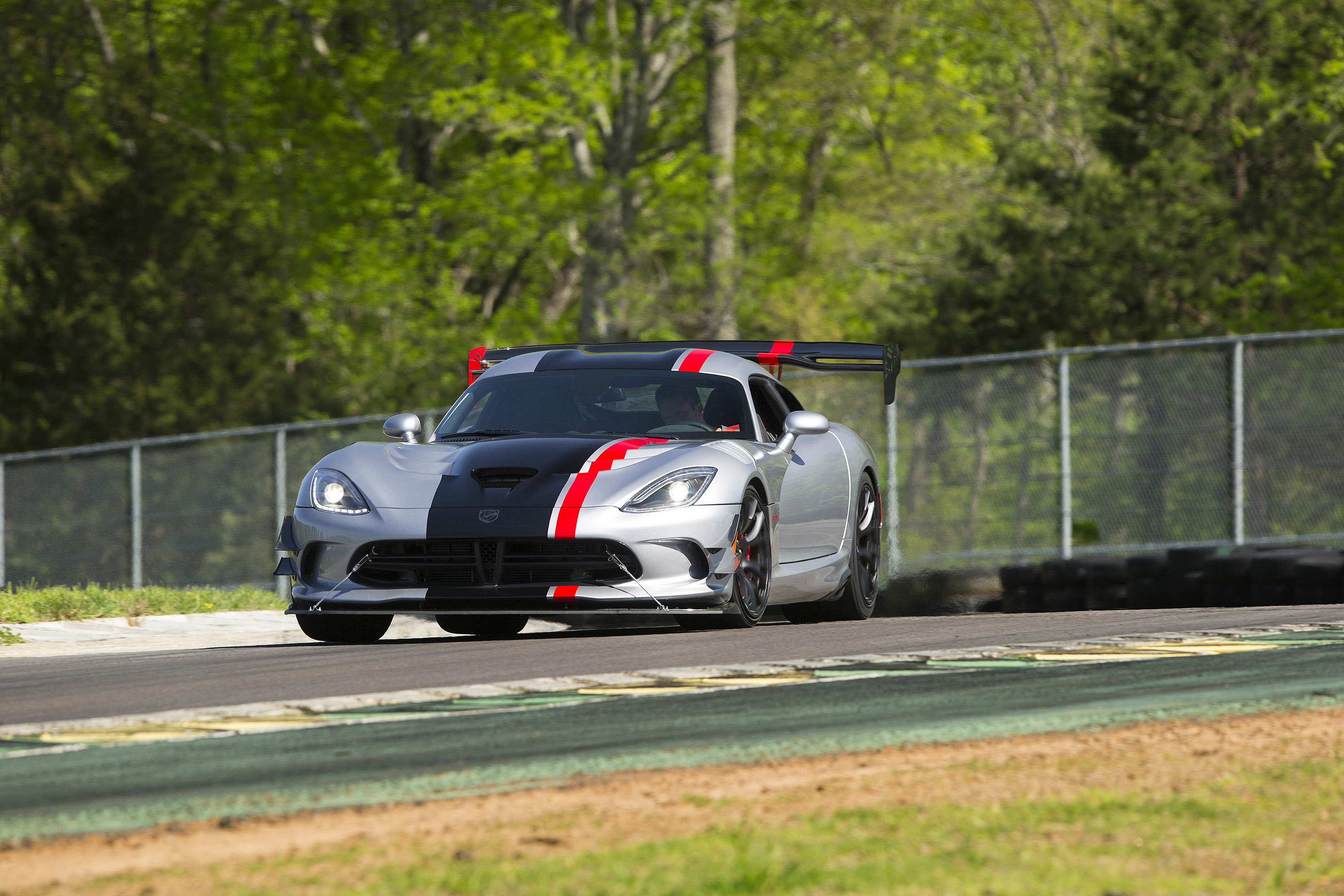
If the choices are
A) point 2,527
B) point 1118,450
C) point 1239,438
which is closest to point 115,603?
point 1118,450

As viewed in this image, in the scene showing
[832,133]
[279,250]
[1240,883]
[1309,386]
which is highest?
[832,133]

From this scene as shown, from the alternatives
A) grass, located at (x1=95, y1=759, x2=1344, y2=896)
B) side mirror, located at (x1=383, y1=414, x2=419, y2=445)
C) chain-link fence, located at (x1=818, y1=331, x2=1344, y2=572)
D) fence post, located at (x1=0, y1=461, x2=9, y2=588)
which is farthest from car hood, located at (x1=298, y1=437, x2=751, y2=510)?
fence post, located at (x1=0, y1=461, x2=9, y2=588)

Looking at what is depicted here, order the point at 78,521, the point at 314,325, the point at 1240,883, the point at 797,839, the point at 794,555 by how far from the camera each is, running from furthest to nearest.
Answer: the point at 314,325 → the point at 78,521 → the point at 794,555 → the point at 797,839 → the point at 1240,883

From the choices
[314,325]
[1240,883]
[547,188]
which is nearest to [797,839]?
[1240,883]

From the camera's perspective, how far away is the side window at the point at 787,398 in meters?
11.6

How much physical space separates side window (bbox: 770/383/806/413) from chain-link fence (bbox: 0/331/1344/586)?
21.3ft

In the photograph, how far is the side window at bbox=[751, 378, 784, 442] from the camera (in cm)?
1098

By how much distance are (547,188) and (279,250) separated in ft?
17.1

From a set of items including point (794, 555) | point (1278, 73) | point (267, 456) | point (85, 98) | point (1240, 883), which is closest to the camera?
point (1240, 883)

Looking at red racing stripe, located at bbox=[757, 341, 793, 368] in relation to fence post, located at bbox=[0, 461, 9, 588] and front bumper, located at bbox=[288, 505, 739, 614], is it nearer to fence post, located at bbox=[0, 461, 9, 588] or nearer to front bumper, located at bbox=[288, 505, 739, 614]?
front bumper, located at bbox=[288, 505, 739, 614]

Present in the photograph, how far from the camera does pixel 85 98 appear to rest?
3931 cm

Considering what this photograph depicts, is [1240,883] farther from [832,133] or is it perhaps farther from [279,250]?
[832,133]

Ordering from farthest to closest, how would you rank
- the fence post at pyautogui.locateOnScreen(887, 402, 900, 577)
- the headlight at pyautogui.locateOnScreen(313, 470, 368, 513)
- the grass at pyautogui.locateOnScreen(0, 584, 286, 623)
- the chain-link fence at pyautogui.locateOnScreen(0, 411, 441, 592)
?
the chain-link fence at pyautogui.locateOnScreen(0, 411, 441, 592), the fence post at pyautogui.locateOnScreen(887, 402, 900, 577), the grass at pyautogui.locateOnScreen(0, 584, 286, 623), the headlight at pyautogui.locateOnScreen(313, 470, 368, 513)

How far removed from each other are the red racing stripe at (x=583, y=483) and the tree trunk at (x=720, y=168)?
2163cm
